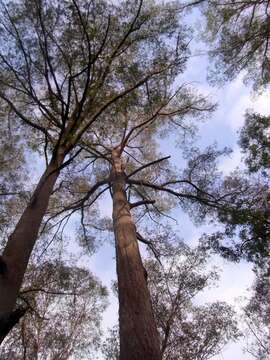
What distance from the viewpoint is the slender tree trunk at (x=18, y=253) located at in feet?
9.21

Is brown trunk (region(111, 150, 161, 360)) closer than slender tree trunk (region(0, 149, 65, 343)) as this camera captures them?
No

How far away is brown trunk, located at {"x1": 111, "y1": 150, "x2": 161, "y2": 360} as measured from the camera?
3002 mm

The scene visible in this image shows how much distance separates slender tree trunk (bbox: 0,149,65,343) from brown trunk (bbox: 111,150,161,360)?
102 centimetres

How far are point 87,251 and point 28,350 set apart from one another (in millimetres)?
3254

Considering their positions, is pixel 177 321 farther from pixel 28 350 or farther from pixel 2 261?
pixel 2 261

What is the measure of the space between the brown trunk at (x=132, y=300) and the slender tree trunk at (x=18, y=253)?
1.02 m

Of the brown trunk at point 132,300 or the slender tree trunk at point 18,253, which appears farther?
the brown trunk at point 132,300

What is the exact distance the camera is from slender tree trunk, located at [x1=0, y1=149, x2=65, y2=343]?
2.81 metres

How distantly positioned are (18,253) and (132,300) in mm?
1225

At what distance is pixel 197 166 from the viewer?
27.6 feet

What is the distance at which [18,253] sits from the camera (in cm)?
331

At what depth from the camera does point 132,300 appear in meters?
3.66

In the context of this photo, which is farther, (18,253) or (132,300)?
(132,300)

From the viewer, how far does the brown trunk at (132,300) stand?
300cm
